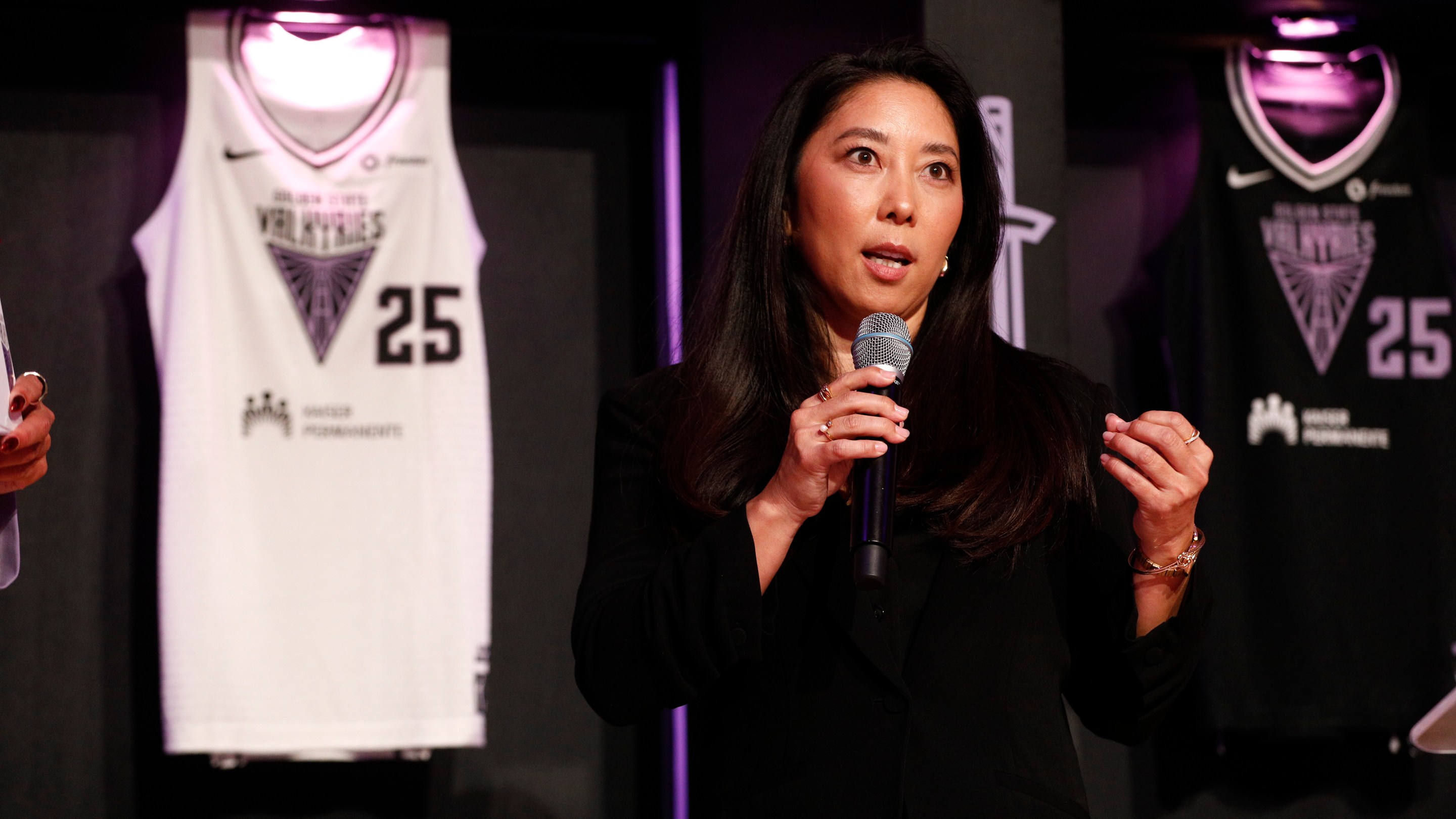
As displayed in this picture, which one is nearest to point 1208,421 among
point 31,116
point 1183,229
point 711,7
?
point 1183,229

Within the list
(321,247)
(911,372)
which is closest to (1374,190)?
(911,372)

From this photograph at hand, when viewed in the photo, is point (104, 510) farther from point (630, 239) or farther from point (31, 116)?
point (630, 239)

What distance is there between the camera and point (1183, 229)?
3.21 meters

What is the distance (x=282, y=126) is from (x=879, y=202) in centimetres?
198

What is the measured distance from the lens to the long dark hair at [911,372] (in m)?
1.38

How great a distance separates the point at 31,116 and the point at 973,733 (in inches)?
116

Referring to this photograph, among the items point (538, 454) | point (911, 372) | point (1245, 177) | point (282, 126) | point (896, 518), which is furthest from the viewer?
point (538, 454)

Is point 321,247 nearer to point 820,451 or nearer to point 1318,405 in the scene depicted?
point 820,451

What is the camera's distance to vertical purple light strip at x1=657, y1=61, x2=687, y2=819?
10.2ft

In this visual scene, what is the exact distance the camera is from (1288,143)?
10.6 ft

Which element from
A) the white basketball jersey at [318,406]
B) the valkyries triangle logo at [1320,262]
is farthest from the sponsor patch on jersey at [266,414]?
the valkyries triangle logo at [1320,262]

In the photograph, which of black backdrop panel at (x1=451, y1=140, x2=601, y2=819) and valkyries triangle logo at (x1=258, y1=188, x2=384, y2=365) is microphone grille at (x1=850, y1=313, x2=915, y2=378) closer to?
valkyries triangle logo at (x1=258, y1=188, x2=384, y2=365)

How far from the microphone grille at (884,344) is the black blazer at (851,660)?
17cm

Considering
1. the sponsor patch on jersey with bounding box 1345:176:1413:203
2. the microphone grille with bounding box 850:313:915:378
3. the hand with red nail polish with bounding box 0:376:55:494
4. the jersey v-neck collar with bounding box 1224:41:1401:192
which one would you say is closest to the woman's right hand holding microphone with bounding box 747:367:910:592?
the microphone grille with bounding box 850:313:915:378
